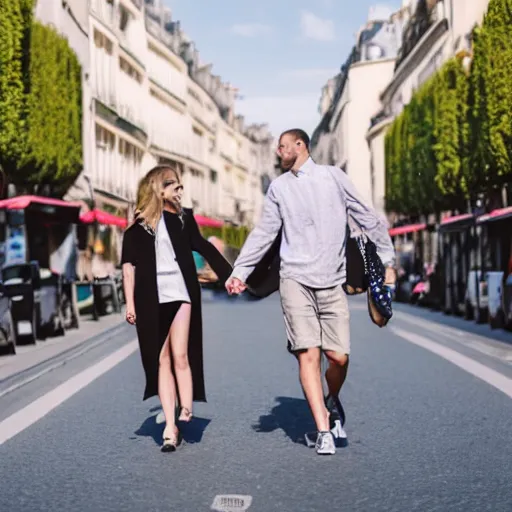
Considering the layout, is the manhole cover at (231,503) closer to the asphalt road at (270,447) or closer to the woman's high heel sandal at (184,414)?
the asphalt road at (270,447)

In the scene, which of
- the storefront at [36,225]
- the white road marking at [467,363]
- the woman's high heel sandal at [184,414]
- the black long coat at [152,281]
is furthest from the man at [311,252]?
the storefront at [36,225]

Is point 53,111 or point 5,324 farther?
point 53,111

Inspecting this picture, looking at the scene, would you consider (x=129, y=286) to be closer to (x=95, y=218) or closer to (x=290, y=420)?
(x=290, y=420)

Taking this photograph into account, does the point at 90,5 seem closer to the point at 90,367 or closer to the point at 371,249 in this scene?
the point at 90,367

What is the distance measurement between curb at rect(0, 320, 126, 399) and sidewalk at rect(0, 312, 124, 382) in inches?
1.4

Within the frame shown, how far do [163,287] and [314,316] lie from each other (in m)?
0.93

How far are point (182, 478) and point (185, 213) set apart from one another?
1864mm

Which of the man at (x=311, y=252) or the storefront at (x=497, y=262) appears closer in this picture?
the man at (x=311, y=252)

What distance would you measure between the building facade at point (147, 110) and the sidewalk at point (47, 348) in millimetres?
16769

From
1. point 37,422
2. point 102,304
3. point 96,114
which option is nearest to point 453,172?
point 102,304

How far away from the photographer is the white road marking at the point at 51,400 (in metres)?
7.89

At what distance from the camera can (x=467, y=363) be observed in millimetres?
12711

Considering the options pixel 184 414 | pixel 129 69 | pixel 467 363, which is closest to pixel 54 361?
pixel 467 363

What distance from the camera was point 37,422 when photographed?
8.15 meters
